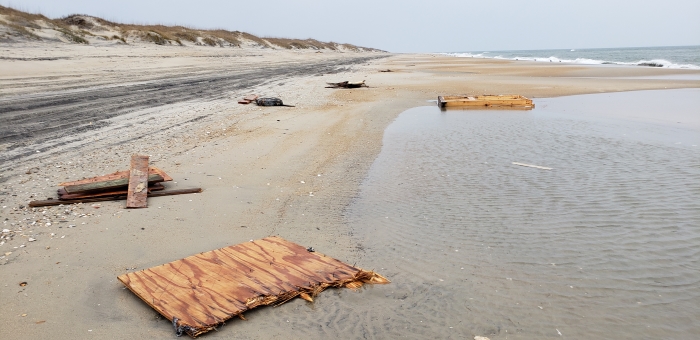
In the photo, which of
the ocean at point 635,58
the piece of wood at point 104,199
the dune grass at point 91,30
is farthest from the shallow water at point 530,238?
the ocean at point 635,58

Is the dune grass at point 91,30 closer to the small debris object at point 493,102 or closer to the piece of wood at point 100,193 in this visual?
the small debris object at point 493,102

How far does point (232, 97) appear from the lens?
47.4 ft

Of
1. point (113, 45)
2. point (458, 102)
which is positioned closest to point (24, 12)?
point (113, 45)

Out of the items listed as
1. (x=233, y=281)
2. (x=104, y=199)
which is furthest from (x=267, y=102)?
(x=233, y=281)

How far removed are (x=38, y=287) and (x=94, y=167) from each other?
333cm

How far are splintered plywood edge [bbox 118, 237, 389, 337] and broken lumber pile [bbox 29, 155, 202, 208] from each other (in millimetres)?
1760

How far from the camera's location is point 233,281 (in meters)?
3.53

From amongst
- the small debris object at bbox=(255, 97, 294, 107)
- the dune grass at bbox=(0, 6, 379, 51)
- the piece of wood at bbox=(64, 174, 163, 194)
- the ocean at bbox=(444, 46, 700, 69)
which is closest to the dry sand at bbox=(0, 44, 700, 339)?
the piece of wood at bbox=(64, 174, 163, 194)

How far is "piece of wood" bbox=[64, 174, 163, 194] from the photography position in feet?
17.1

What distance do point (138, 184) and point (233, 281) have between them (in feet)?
8.22

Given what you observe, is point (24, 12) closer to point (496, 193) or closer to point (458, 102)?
point (458, 102)

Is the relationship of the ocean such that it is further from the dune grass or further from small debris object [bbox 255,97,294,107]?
the dune grass

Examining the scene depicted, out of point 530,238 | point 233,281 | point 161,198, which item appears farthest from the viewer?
point 161,198

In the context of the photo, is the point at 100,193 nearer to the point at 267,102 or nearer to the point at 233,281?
the point at 233,281
